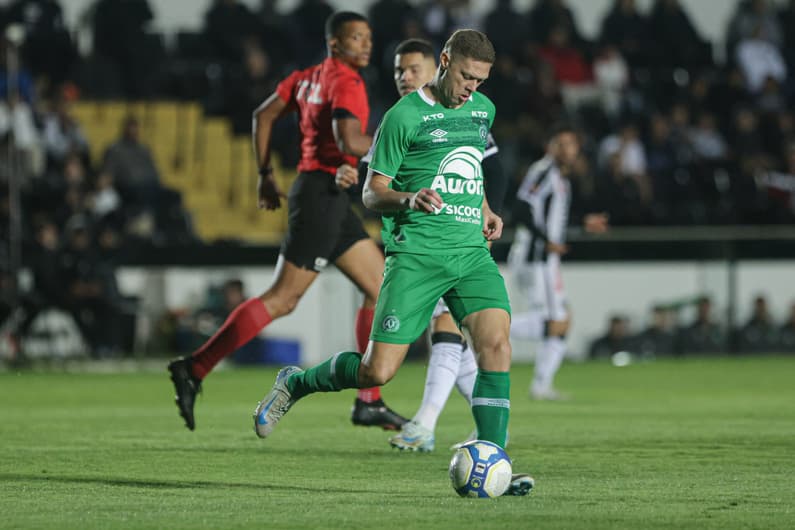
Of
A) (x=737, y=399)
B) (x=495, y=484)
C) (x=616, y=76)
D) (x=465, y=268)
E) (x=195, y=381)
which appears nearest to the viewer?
(x=495, y=484)

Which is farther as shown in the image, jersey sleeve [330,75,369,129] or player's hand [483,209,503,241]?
jersey sleeve [330,75,369,129]

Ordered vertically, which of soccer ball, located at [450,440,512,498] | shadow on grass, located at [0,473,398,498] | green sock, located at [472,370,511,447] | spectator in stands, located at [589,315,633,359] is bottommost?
spectator in stands, located at [589,315,633,359]

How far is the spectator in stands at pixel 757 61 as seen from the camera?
1024 inches

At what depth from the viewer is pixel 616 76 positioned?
2527cm

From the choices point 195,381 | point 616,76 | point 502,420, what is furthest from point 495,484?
point 616,76

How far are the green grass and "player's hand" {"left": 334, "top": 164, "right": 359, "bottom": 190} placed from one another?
1.53 metres

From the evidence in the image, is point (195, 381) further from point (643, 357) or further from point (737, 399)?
point (643, 357)

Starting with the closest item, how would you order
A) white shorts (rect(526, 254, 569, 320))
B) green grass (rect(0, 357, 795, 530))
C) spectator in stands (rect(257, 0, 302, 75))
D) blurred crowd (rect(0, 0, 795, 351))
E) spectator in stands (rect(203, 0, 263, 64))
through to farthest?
green grass (rect(0, 357, 795, 530)) < white shorts (rect(526, 254, 569, 320)) < blurred crowd (rect(0, 0, 795, 351)) < spectator in stands (rect(257, 0, 302, 75)) < spectator in stands (rect(203, 0, 263, 64))

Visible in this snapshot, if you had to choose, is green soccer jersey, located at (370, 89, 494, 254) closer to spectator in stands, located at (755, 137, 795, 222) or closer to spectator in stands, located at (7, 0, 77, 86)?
spectator in stands, located at (755, 137, 795, 222)

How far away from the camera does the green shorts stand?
7367 millimetres

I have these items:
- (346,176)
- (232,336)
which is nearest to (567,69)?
(232,336)

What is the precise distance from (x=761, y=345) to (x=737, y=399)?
25.0ft

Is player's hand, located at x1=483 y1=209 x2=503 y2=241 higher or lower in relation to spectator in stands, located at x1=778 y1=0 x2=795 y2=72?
lower

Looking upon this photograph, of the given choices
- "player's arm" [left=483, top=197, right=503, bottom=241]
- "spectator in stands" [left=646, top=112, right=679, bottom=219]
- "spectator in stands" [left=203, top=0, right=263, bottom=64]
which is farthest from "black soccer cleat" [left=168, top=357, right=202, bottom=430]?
"spectator in stands" [left=203, top=0, right=263, bottom=64]
